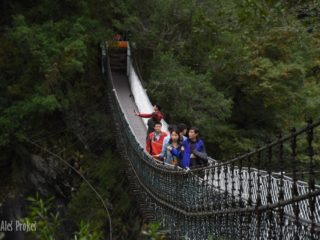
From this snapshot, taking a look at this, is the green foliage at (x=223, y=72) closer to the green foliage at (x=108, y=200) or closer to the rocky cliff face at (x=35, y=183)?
the green foliage at (x=108, y=200)

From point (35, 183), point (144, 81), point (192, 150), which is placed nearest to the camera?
point (192, 150)

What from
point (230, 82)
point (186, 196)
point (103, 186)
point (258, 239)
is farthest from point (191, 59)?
point (258, 239)

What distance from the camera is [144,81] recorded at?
14.8 metres

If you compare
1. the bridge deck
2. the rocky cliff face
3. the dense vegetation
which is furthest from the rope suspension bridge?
the rocky cliff face

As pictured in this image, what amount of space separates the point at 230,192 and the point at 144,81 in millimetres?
9089

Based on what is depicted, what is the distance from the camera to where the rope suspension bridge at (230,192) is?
3472mm

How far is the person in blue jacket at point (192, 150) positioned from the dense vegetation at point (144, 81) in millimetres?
5737

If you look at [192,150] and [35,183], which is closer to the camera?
[192,150]

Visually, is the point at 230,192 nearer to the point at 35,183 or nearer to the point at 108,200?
the point at 108,200

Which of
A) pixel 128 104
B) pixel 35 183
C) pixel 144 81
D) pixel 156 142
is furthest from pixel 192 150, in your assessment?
pixel 35 183

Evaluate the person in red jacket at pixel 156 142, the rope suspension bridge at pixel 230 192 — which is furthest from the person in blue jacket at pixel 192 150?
the person in red jacket at pixel 156 142

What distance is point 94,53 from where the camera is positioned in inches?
619

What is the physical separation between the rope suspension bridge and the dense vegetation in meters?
1.12

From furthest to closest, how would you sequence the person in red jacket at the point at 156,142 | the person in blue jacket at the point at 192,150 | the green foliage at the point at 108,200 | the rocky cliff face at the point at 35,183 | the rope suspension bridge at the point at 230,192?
the rocky cliff face at the point at 35,183, the green foliage at the point at 108,200, the person in red jacket at the point at 156,142, the person in blue jacket at the point at 192,150, the rope suspension bridge at the point at 230,192
